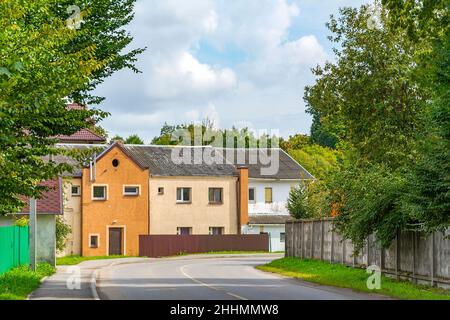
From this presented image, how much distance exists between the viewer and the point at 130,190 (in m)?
67.3

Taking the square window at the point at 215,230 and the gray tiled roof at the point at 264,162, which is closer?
the square window at the point at 215,230

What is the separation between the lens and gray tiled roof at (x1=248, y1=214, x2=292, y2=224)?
73312 millimetres

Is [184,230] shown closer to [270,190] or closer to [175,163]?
[175,163]

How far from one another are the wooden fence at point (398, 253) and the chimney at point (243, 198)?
96.0 ft

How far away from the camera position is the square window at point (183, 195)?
69894 millimetres

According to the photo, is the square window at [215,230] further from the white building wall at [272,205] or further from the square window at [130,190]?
the square window at [130,190]

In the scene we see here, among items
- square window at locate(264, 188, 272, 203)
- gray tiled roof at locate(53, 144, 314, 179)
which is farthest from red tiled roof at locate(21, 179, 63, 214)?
square window at locate(264, 188, 272, 203)

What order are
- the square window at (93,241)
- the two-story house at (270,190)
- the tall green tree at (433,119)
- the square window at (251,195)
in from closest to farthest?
the tall green tree at (433,119) < the square window at (93,241) < the two-story house at (270,190) < the square window at (251,195)

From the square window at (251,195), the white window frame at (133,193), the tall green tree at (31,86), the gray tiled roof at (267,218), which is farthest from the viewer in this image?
the square window at (251,195)

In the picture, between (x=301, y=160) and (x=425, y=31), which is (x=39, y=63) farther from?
(x=301, y=160)

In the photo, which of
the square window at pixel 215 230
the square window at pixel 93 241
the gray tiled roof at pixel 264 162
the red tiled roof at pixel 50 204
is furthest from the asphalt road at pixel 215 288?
the gray tiled roof at pixel 264 162

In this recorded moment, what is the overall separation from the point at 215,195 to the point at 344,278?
4189 centimetres

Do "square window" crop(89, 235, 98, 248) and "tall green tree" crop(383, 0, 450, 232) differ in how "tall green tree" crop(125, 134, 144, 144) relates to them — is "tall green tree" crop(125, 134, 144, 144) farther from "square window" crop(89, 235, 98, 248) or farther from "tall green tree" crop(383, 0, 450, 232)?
"tall green tree" crop(383, 0, 450, 232)
